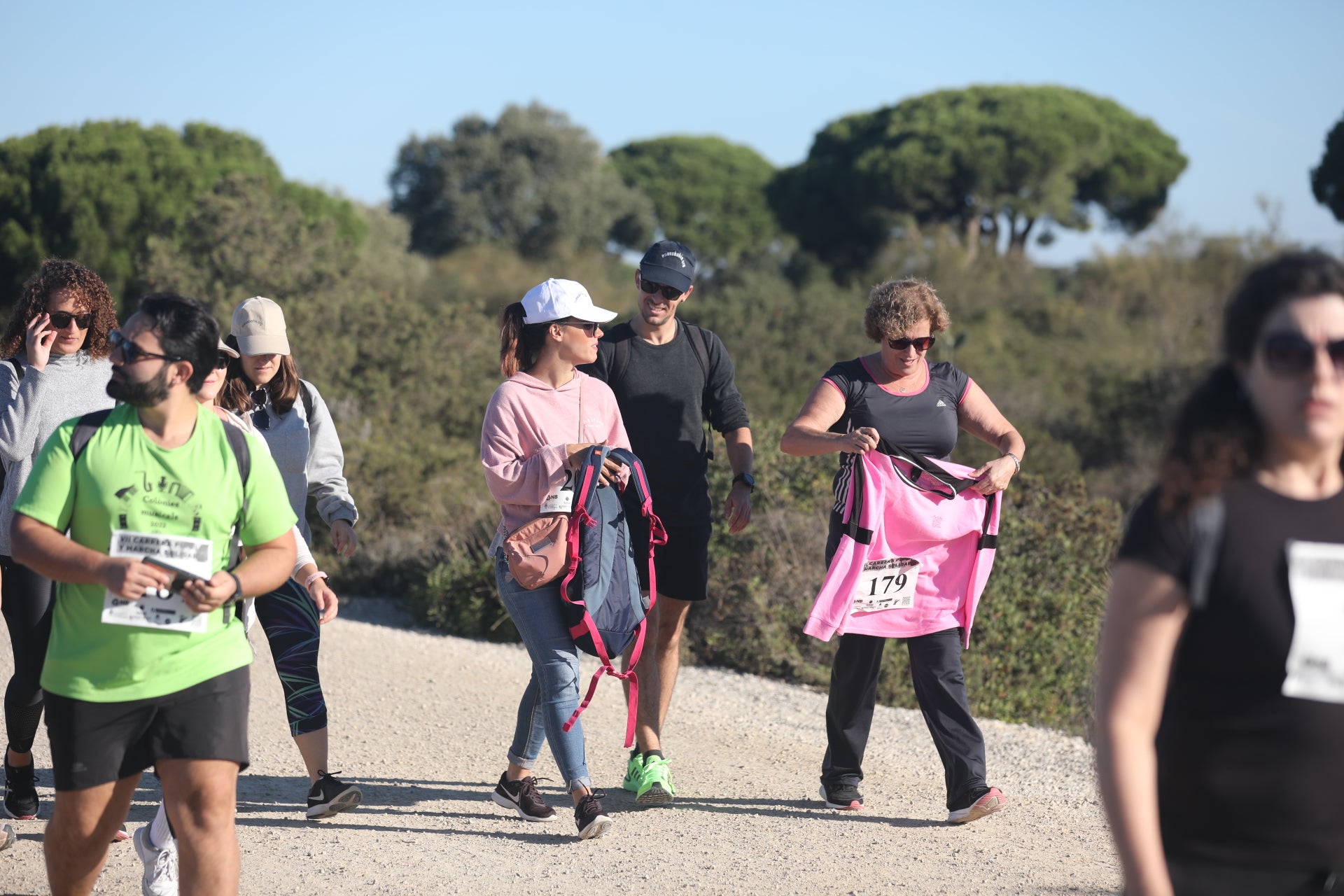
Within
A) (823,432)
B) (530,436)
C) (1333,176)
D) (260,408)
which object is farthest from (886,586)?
(1333,176)

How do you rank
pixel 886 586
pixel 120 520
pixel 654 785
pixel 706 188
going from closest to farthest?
pixel 120 520 < pixel 886 586 < pixel 654 785 < pixel 706 188

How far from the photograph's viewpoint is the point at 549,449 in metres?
4.36

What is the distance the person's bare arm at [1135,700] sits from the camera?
1.97 meters

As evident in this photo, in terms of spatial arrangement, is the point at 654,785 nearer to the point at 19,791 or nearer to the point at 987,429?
the point at 987,429

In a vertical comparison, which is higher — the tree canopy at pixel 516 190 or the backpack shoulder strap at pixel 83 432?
the tree canopy at pixel 516 190

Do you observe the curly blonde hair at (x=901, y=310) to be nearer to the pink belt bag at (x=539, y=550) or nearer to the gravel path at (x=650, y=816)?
the pink belt bag at (x=539, y=550)

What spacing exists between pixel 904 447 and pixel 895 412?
133 mm

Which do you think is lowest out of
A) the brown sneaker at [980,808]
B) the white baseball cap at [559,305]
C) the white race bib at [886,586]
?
the brown sneaker at [980,808]

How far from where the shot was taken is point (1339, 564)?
200 centimetres

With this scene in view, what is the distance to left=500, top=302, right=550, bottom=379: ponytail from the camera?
4520mm

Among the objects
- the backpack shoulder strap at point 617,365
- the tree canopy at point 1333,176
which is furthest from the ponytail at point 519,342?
the tree canopy at point 1333,176

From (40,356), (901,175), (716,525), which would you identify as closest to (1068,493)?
(716,525)

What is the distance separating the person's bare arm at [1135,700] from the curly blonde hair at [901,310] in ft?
8.88

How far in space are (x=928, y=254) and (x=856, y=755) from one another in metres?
33.3
